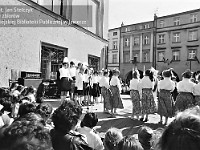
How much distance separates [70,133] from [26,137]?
3.69ft

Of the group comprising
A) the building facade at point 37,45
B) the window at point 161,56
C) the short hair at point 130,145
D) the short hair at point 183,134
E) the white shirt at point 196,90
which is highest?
the window at point 161,56

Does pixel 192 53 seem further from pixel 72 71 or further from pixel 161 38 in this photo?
pixel 72 71

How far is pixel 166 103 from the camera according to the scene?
6488mm

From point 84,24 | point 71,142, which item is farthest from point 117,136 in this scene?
point 84,24

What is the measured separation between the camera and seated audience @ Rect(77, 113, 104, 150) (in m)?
3.00

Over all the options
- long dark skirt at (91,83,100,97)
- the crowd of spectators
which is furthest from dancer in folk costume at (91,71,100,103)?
the crowd of spectators

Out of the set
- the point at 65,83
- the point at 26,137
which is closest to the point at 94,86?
the point at 65,83

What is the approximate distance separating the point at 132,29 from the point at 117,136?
3687cm

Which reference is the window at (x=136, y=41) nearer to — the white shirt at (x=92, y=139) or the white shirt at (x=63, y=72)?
the white shirt at (x=63, y=72)

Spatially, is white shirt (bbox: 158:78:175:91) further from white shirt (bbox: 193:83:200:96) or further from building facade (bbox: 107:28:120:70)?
building facade (bbox: 107:28:120:70)

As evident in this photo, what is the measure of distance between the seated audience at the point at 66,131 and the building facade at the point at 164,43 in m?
30.3

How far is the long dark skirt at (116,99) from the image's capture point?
25.4 ft

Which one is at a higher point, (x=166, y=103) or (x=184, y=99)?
(x=184, y=99)

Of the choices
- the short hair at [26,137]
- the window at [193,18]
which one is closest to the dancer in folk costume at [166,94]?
the short hair at [26,137]
